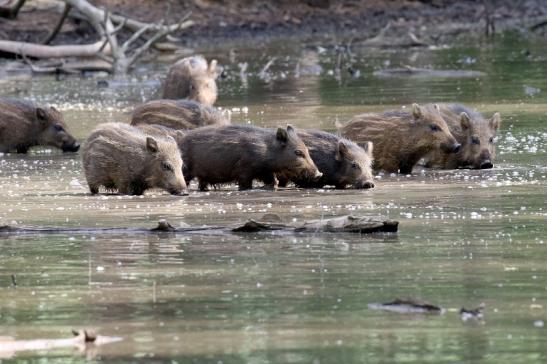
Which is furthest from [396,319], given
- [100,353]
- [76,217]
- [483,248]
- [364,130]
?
[364,130]

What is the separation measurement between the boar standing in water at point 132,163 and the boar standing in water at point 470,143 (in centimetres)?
337

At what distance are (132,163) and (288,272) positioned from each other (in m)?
5.33

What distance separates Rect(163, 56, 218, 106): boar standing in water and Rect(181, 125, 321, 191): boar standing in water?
7913 mm

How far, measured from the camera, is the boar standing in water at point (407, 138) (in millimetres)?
16828

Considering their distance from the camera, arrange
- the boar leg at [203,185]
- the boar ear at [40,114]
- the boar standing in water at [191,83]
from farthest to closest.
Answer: the boar standing in water at [191,83] → the boar ear at [40,114] → the boar leg at [203,185]

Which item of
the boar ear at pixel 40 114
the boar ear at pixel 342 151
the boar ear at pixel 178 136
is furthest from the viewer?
the boar ear at pixel 40 114

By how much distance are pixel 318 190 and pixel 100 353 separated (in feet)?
24.5

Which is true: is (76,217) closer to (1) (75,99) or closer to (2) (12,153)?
(2) (12,153)

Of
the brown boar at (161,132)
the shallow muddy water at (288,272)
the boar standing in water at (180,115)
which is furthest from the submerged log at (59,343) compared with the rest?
the boar standing in water at (180,115)

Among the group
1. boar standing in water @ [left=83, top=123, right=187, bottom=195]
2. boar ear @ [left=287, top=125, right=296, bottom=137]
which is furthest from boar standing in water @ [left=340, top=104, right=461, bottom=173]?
boar standing in water @ [left=83, top=123, right=187, bottom=195]

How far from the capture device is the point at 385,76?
31.3m

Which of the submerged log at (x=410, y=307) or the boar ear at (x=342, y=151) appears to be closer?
the submerged log at (x=410, y=307)

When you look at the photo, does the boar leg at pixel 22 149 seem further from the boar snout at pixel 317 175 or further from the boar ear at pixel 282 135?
the boar snout at pixel 317 175

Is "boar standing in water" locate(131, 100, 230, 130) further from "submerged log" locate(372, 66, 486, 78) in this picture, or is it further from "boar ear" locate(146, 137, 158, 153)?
"submerged log" locate(372, 66, 486, 78)
